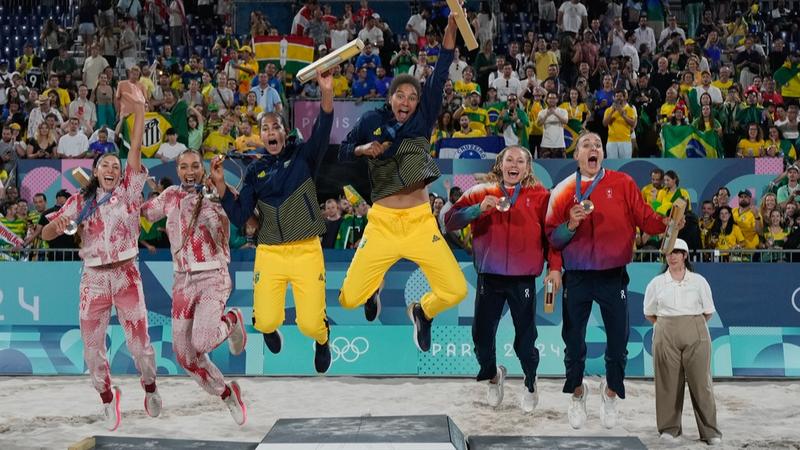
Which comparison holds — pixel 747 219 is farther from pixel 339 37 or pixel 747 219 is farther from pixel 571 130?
pixel 339 37

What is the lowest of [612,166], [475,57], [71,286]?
[71,286]

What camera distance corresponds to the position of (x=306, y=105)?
1677cm

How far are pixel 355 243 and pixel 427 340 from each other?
4.60 meters

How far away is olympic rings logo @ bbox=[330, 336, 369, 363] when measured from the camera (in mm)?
13414

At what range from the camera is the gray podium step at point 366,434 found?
7465mm

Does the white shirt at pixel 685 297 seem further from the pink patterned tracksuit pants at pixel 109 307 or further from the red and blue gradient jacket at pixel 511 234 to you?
the pink patterned tracksuit pants at pixel 109 307

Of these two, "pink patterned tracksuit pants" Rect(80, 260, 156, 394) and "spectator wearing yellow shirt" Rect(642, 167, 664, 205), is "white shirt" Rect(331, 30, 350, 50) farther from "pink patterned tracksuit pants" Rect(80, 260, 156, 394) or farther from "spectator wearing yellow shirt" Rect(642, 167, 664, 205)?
"pink patterned tracksuit pants" Rect(80, 260, 156, 394)

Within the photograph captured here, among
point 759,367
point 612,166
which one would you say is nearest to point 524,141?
point 612,166

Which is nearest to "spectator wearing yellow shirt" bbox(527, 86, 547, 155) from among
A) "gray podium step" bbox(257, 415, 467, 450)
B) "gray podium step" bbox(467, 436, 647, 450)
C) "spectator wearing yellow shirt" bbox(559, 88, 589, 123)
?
"spectator wearing yellow shirt" bbox(559, 88, 589, 123)

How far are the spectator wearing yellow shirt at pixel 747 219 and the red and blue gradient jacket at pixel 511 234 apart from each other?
6294 millimetres

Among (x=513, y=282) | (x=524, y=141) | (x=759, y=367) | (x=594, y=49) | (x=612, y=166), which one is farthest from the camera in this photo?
(x=594, y=49)

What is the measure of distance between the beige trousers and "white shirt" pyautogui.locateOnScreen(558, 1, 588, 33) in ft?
36.6

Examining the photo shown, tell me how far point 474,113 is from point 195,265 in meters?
7.73

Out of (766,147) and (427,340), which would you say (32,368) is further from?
(766,147)
